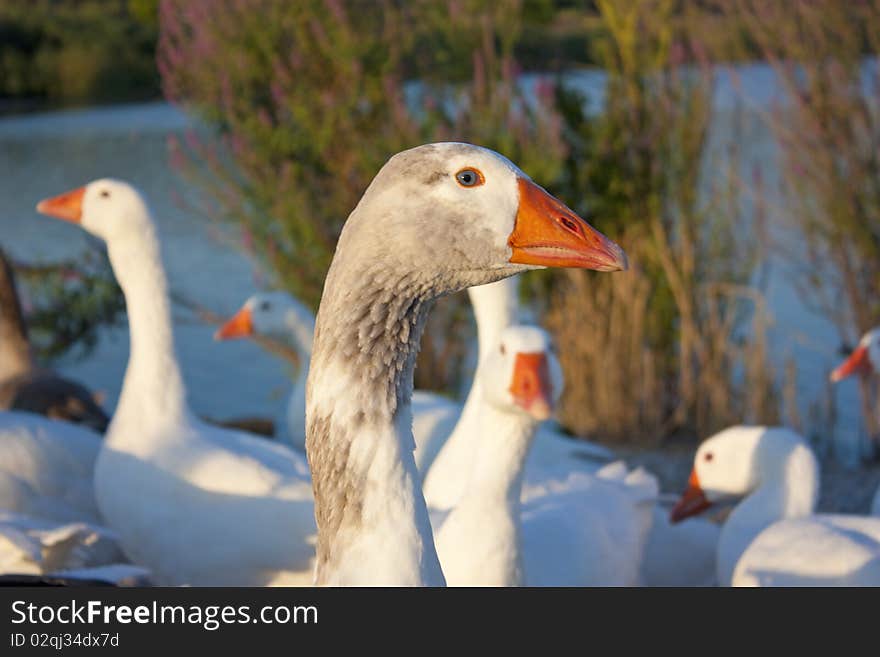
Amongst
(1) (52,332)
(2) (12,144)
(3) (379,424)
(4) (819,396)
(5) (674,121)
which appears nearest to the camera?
(3) (379,424)

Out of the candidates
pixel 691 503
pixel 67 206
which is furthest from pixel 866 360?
pixel 67 206

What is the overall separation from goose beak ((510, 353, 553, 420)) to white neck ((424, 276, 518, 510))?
443 millimetres

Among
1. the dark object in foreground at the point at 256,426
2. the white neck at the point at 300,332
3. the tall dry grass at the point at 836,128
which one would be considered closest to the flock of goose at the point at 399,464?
the white neck at the point at 300,332

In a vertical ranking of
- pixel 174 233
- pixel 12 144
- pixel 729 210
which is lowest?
pixel 729 210

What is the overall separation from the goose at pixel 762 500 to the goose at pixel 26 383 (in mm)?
2851

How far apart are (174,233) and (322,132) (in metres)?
5.75

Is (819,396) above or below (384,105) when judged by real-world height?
below

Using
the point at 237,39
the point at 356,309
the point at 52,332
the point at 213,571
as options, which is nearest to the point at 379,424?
the point at 356,309

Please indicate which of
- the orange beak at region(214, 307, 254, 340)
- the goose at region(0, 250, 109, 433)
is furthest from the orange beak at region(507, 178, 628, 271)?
the orange beak at region(214, 307, 254, 340)

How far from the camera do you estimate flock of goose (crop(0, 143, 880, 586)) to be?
2033mm

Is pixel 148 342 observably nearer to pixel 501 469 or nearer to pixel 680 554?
pixel 501 469

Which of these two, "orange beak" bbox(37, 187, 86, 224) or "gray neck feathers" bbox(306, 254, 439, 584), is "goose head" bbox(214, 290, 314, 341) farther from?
"gray neck feathers" bbox(306, 254, 439, 584)

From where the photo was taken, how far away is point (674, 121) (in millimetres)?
6293
